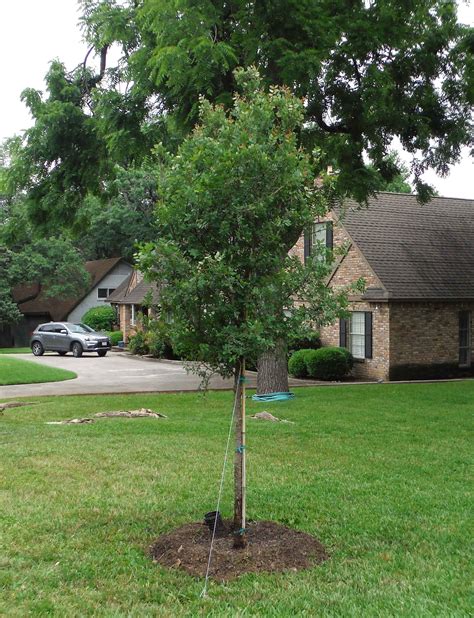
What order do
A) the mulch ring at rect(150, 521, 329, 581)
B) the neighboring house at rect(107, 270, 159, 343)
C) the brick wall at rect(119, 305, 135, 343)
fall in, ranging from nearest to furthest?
the mulch ring at rect(150, 521, 329, 581) → the neighboring house at rect(107, 270, 159, 343) → the brick wall at rect(119, 305, 135, 343)

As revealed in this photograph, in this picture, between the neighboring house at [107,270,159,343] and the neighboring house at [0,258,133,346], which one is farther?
the neighboring house at [0,258,133,346]

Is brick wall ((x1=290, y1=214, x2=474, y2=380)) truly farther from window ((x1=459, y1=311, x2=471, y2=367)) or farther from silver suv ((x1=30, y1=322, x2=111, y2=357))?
silver suv ((x1=30, y1=322, x2=111, y2=357))

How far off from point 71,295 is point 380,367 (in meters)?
27.7

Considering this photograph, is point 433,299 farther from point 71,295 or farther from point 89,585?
point 71,295

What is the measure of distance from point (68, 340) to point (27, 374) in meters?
10.9

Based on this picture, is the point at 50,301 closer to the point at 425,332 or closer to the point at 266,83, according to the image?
the point at 425,332

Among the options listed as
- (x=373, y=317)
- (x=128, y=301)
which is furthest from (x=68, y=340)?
(x=373, y=317)

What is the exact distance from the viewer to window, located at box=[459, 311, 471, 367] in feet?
76.7

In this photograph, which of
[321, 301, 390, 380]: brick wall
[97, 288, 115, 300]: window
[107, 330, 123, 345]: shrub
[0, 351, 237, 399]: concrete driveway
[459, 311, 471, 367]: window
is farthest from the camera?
[97, 288, 115, 300]: window

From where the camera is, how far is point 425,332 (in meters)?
22.3

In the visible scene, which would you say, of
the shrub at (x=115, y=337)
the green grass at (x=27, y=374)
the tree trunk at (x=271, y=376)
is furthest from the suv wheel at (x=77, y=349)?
the tree trunk at (x=271, y=376)

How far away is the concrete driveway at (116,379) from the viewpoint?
61.5ft

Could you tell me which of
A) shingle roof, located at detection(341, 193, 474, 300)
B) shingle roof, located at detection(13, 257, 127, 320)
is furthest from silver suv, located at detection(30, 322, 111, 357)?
shingle roof, located at detection(341, 193, 474, 300)

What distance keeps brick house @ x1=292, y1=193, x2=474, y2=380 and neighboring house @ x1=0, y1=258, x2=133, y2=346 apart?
25.5 metres
